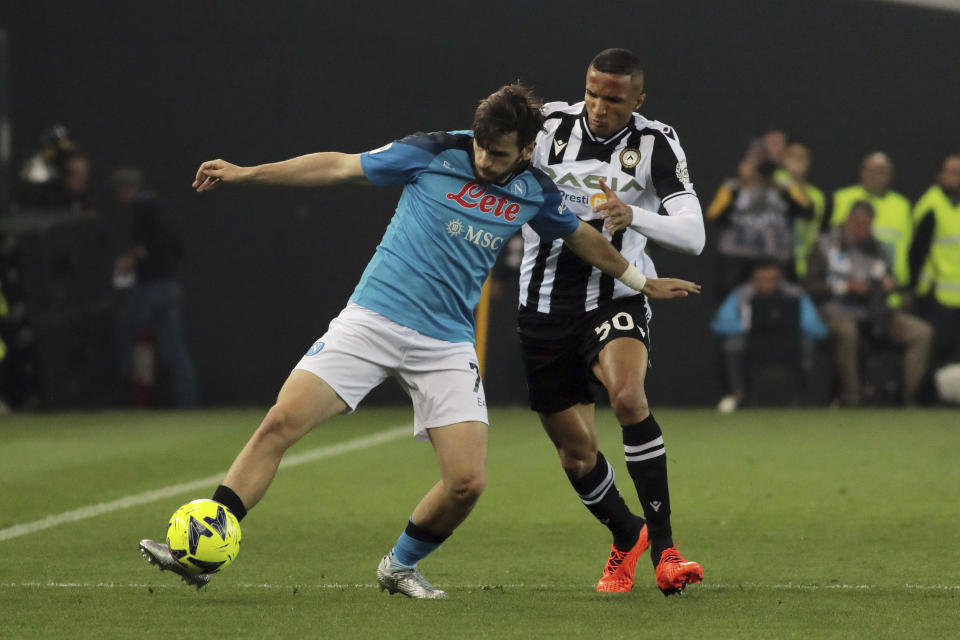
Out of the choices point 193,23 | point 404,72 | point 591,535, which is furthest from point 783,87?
point 591,535

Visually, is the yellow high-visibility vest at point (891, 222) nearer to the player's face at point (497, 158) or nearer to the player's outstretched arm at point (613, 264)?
the player's outstretched arm at point (613, 264)

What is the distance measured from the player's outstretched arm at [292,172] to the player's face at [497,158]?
0.40m

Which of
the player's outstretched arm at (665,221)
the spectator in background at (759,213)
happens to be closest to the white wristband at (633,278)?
the player's outstretched arm at (665,221)

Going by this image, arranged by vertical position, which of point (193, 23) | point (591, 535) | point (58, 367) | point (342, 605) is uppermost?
point (193, 23)

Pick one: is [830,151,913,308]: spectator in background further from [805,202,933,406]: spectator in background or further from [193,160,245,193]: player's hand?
[193,160,245,193]: player's hand

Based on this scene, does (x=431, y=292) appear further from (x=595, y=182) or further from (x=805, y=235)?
(x=805, y=235)

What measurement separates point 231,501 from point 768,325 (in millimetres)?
10461

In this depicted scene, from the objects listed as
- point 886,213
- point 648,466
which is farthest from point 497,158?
point 886,213

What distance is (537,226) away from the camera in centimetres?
586

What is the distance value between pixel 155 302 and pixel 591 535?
9.03 m

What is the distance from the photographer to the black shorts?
20.9 feet

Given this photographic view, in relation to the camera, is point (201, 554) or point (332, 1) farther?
point (332, 1)

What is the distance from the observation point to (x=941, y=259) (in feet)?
51.0

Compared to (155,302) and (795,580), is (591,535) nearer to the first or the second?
→ (795,580)
